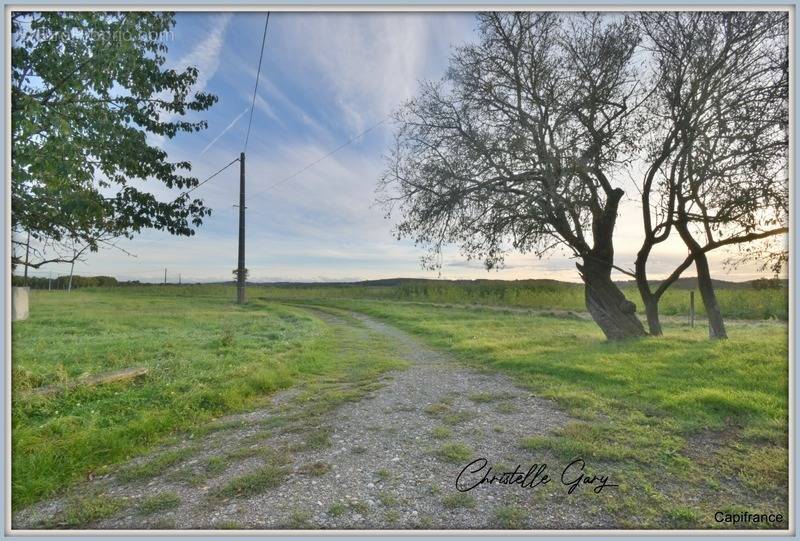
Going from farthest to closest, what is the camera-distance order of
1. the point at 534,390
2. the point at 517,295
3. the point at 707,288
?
the point at 517,295, the point at 707,288, the point at 534,390

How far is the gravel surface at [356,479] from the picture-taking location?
11.1 feet

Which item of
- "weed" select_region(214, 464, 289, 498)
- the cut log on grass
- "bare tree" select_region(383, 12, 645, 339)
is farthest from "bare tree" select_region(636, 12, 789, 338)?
the cut log on grass

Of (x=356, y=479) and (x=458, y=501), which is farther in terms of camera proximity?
(x=356, y=479)

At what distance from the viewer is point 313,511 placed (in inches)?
135

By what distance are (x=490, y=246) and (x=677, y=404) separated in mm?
5841

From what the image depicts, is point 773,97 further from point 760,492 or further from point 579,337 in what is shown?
point 579,337

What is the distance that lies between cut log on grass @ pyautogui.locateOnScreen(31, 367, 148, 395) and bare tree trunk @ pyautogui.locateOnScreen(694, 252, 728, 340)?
44.5ft

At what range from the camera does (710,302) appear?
1187 centimetres

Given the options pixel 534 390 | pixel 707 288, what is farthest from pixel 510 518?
pixel 707 288

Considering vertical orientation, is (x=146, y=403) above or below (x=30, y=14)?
below

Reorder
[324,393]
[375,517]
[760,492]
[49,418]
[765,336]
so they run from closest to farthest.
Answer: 1. [375,517]
2. [760,492]
3. [49,418]
4. [324,393]
5. [765,336]

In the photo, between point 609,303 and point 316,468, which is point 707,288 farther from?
point 316,468

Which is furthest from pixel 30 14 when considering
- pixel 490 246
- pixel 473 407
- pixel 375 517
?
pixel 490 246

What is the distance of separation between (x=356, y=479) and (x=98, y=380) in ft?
19.6
